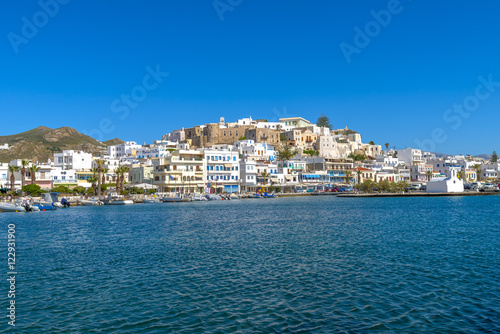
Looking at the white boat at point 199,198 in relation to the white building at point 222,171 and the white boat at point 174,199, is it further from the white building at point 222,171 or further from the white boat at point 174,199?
the white building at point 222,171

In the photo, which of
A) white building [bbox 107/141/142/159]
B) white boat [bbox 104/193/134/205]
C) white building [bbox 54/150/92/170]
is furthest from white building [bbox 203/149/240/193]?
white building [bbox 107/141/142/159]

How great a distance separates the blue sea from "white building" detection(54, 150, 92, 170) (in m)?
69.6

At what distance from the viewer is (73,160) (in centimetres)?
9525

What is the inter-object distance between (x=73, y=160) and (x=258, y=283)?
88.4 meters

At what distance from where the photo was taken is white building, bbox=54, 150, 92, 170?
94.8 metres

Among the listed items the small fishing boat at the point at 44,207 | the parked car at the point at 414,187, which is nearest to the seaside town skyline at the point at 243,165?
the parked car at the point at 414,187

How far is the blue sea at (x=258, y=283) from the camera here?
11.8 metres

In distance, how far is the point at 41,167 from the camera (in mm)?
82250

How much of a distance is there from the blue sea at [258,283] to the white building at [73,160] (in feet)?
228

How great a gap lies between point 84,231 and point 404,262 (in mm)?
22705

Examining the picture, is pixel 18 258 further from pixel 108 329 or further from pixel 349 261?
pixel 349 261

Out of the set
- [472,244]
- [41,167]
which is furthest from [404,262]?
[41,167]

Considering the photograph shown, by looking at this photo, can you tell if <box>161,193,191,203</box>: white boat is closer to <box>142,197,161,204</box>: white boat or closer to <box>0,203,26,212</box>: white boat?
<box>142,197,161,204</box>: white boat

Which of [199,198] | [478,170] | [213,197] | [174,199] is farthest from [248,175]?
[478,170]
